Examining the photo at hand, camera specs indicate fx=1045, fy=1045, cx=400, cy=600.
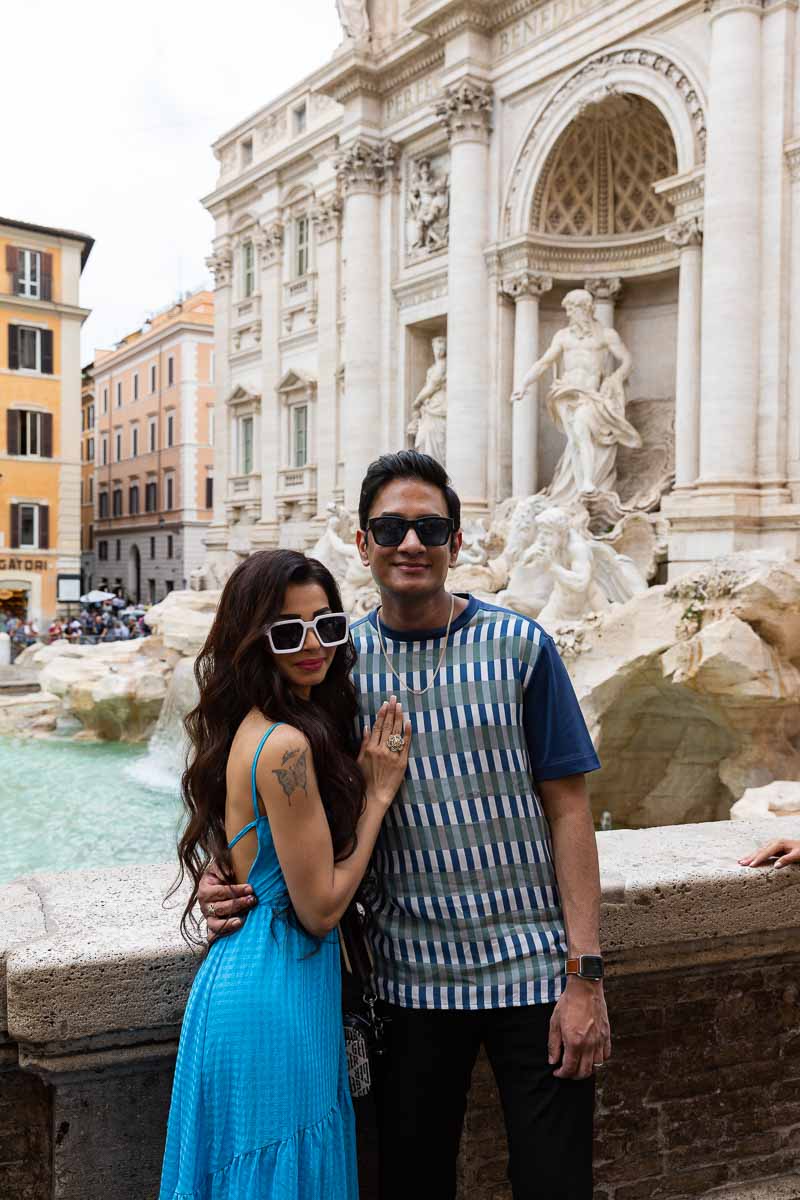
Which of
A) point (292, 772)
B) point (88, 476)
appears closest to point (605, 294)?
point (292, 772)

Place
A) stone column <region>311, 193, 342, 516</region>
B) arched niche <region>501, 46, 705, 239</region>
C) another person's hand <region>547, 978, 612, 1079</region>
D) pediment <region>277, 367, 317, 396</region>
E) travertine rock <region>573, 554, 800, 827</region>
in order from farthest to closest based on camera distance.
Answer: pediment <region>277, 367, 317, 396</region>, stone column <region>311, 193, 342, 516</region>, arched niche <region>501, 46, 705, 239</region>, travertine rock <region>573, 554, 800, 827</region>, another person's hand <region>547, 978, 612, 1079</region>

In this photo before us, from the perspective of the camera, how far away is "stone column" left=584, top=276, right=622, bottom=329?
54.9 ft

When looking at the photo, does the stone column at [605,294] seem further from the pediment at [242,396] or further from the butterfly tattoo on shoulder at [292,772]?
the butterfly tattoo on shoulder at [292,772]

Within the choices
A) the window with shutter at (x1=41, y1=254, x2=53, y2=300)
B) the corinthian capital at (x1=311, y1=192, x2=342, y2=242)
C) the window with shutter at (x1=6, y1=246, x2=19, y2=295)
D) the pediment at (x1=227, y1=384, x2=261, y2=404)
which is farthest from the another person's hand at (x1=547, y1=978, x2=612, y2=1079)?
the window with shutter at (x1=41, y1=254, x2=53, y2=300)

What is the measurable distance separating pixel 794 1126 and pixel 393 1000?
135 cm

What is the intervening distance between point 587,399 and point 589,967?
14411mm

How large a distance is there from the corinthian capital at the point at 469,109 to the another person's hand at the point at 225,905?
17.4 metres

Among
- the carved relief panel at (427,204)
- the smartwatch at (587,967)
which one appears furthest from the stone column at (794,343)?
the smartwatch at (587,967)

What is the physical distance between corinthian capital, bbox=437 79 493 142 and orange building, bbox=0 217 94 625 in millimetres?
18148

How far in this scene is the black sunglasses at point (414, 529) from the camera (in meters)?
2.04

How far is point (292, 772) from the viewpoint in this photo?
1738 millimetres

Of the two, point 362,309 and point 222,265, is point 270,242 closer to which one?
point 222,265

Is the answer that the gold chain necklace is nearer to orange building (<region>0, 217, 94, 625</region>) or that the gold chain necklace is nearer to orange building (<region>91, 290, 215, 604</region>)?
orange building (<region>0, 217, 94, 625</region>)

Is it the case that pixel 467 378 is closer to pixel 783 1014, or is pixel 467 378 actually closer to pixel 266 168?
pixel 266 168
